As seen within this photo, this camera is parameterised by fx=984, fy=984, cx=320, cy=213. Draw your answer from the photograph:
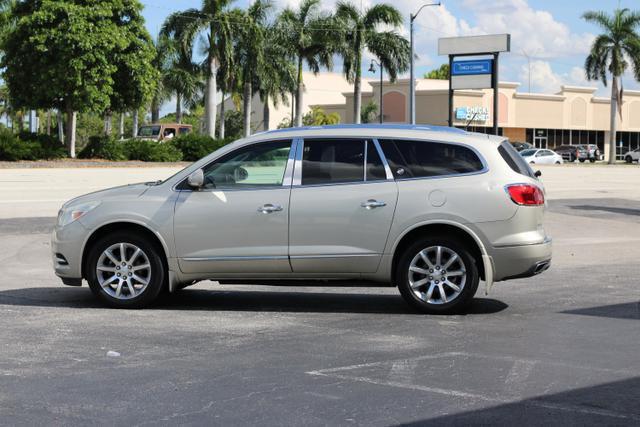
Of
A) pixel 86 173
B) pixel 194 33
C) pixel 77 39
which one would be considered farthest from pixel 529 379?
pixel 194 33

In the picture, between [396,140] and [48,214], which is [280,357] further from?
[48,214]

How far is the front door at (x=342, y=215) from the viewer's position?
8.99 m

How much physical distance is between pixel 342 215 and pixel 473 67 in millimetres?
26100

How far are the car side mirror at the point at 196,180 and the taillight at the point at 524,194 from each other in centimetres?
281

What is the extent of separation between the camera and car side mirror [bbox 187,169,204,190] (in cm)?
917

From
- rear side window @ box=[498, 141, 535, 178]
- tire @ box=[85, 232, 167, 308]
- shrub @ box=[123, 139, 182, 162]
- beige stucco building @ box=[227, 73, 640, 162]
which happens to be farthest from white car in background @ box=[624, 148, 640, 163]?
tire @ box=[85, 232, 167, 308]

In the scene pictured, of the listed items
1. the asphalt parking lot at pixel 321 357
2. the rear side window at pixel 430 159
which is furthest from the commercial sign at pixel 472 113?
the rear side window at pixel 430 159

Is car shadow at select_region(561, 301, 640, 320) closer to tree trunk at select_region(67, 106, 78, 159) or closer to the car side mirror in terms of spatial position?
the car side mirror

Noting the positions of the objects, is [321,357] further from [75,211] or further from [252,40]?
[252,40]

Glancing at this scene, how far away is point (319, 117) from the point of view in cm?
10062

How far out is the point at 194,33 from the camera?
59.1 m

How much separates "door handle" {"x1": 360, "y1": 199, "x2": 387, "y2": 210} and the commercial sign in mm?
81334

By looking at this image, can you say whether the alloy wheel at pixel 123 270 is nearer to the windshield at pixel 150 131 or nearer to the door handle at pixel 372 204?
the door handle at pixel 372 204

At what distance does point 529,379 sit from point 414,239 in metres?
2.80
